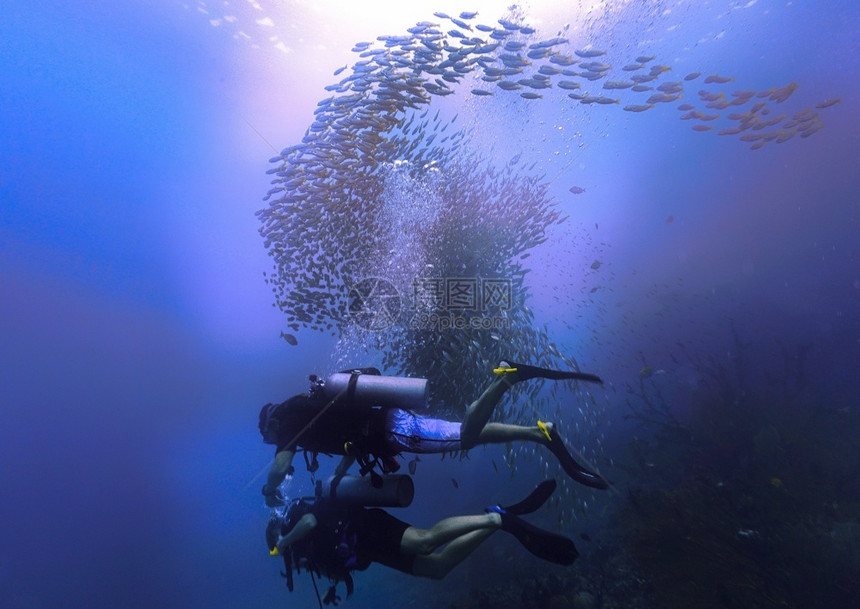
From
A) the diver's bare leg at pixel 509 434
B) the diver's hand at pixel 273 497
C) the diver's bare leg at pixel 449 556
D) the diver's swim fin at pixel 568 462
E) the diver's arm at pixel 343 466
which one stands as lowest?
the diver's bare leg at pixel 449 556

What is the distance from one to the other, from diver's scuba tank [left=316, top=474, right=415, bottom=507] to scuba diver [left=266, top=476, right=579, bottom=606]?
0.04 m

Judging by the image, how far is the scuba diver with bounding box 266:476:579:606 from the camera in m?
3.67

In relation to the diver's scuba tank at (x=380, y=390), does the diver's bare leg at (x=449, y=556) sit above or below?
below

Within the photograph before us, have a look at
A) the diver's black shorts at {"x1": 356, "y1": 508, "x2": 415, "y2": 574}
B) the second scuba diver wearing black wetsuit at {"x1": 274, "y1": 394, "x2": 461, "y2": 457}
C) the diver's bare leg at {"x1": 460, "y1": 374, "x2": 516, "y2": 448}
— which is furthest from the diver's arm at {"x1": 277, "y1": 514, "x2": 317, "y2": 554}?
the diver's bare leg at {"x1": 460, "y1": 374, "x2": 516, "y2": 448}

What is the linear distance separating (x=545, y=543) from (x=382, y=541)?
5.11 ft

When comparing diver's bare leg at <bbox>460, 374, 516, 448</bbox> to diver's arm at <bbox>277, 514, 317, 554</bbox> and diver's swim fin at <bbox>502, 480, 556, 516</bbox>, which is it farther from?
diver's arm at <bbox>277, 514, 317, 554</bbox>

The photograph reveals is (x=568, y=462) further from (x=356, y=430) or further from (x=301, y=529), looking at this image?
(x=301, y=529)

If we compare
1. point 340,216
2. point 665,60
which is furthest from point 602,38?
point 340,216

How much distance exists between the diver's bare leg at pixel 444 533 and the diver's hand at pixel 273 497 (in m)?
1.41

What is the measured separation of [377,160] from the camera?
848 cm

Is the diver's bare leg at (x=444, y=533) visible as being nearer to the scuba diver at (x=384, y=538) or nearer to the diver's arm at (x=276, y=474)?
the scuba diver at (x=384, y=538)

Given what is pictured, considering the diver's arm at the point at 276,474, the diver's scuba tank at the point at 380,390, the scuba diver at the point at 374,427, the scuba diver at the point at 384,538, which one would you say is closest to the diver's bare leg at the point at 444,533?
the scuba diver at the point at 384,538

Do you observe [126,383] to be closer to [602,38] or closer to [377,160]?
[377,160]

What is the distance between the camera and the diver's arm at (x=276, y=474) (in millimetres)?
3973
